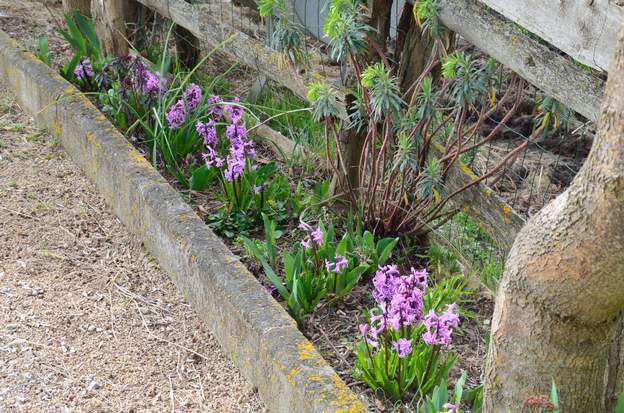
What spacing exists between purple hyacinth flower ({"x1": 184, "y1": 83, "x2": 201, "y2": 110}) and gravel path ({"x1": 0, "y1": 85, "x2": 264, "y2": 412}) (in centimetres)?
72

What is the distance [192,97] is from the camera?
496 centimetres

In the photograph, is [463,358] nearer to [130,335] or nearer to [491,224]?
[491,224]

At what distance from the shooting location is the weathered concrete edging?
3.18 m

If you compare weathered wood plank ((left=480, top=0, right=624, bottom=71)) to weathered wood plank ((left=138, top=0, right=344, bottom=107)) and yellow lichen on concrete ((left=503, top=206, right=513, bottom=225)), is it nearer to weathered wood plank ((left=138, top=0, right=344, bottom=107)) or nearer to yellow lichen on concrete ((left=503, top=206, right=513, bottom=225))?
yellow lichen on concrete ((left=503, top=206, right=513, bottom=225))

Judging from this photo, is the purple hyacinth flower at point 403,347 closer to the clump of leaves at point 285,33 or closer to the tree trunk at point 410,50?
the tree trunk at point 410,50

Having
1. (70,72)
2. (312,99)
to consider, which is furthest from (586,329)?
(70,72)

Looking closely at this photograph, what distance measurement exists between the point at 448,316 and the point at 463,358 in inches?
21.0

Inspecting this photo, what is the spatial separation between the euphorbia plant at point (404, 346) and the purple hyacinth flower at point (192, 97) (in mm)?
2036

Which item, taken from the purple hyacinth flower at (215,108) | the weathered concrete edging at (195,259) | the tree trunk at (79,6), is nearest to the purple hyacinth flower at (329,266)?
the weathered concrete edging at (195,259)

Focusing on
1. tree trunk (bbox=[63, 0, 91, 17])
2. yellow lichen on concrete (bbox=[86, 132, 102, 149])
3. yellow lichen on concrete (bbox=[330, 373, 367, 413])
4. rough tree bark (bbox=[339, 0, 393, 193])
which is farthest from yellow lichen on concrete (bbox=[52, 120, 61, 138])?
yellow lichen on concrete (bbox=[330, 373, 367, 413])

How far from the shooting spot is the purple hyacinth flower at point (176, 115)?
480cm

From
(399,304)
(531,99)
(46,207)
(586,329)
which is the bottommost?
(46,207)

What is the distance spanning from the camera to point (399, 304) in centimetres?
313

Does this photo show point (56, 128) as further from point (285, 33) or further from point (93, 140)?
point (285, 33)
